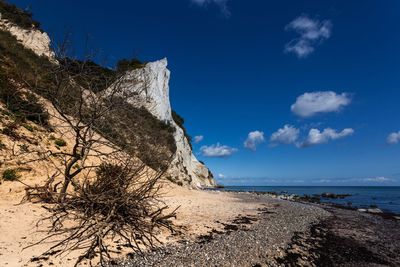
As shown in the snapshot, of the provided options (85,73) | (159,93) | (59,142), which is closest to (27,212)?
(85,73)

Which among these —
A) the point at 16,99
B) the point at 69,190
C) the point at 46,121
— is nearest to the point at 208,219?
the point at 69,190

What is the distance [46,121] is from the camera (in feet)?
51.1

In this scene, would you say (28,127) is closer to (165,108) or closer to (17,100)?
(17,100)

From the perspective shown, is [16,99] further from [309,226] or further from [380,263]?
[380,263]

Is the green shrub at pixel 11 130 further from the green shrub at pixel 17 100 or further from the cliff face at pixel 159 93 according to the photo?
the cliff face at pixel 159 93

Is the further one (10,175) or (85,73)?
(10,175)

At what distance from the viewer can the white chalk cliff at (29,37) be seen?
95.9 feet

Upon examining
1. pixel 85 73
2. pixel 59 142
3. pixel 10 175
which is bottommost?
pixel 10 175

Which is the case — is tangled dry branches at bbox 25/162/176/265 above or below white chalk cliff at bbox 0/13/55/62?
below

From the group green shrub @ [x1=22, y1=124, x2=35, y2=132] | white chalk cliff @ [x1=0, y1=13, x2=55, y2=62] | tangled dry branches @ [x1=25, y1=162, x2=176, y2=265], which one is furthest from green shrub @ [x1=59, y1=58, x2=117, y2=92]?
white chalk cliff @ [x1=0, y1=13, x2=55, y2=62]

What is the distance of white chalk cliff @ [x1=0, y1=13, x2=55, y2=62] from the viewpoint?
2924 cm

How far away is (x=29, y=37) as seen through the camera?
31359 mm

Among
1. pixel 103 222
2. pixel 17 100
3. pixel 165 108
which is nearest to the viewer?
pixel 103 222

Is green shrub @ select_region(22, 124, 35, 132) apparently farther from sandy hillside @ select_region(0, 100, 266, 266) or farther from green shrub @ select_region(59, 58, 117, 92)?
green shrub @ select_region(59, 58, 117, 92)
